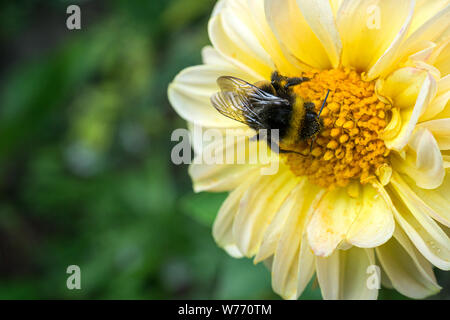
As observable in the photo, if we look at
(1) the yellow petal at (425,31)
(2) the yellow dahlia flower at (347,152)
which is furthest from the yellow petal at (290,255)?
(1) the yellow petal at (425,31)

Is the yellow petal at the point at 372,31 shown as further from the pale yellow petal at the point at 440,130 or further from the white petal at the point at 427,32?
the pale yellow petal at the point at 440,130

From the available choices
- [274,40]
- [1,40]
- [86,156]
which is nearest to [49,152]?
[86,156]

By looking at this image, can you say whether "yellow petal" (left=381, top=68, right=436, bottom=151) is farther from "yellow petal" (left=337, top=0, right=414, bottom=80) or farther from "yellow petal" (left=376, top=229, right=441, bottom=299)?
"yellow petal" (left=376, top=229, right=441, bottom=299)

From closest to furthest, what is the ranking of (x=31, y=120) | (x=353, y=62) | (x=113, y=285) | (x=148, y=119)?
(x=353, y=62) → (x=113, y=285) → (x=31, y=120) → (x=148, y=119)

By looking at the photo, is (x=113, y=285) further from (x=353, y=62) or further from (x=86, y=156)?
(x=353, y=62)

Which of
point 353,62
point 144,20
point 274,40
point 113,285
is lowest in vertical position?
point 113,285

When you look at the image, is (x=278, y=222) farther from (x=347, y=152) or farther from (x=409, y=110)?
(x=409, y=110)
